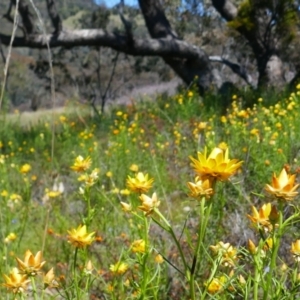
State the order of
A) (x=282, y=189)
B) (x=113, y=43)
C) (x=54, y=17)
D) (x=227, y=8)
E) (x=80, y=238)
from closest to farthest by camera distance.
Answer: (x=282, y=189), (x=80, y=238), (x=54, y=17), (x=113, y=43), (x=227, y=8)

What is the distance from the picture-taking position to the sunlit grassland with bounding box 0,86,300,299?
8.95 ft

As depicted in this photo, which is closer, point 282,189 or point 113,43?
point 282,189

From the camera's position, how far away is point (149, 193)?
394cm

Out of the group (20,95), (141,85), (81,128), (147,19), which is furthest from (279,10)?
(20,95)

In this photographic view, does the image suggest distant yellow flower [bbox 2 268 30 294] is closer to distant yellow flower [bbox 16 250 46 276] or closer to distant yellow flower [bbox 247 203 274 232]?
distant yellow flower [bbox 16 250 46 276]

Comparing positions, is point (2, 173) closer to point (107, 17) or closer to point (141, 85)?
point (107, 17)

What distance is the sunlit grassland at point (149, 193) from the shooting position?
273 centimetres

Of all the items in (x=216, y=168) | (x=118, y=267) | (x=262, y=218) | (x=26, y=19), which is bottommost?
(x=118, y=267)

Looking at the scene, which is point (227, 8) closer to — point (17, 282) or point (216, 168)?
point (17, 282)

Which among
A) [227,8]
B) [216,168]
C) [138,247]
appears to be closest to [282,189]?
[216,168]

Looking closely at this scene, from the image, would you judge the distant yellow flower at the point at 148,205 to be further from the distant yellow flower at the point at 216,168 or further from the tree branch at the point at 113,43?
the tree branch at the point at 113,43

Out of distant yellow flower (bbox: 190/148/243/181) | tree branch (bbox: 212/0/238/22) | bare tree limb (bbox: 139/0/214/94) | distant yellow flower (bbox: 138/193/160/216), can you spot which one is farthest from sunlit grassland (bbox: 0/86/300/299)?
tree branch (bbox: 212/0/238/22)

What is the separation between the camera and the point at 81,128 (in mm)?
7723

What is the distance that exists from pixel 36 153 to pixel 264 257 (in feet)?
17.2
